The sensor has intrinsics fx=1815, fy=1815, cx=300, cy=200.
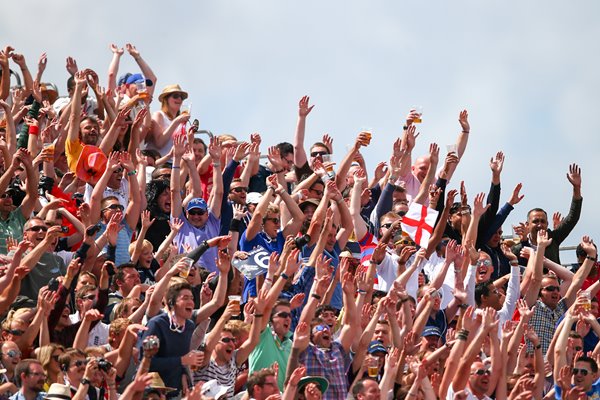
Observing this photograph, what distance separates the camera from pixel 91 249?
17578 millimetres

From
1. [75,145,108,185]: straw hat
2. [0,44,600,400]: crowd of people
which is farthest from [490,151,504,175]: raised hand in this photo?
[75,145,108,185]: straw hat

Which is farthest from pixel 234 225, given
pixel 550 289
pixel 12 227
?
pixel 550 289

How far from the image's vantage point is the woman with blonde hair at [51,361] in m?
15.0

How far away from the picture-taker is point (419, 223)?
2039cm

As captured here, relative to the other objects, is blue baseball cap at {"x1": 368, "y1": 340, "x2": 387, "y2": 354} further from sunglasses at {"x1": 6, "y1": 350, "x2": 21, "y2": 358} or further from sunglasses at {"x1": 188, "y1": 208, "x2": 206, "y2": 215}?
sunglasses at {"x1": 6, "y1": 350, "x2": 21, "y2": 358}

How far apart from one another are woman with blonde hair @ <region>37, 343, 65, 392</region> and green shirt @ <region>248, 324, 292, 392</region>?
2022mm

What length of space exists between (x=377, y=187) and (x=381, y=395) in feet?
20.9

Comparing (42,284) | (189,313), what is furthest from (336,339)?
(42,284)

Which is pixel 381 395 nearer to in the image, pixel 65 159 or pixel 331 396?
pixel 331 396

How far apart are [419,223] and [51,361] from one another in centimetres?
641

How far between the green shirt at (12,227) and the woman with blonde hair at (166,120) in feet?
13.3

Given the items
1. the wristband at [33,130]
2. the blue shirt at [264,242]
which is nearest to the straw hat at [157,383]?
the blue shirt at [264,242]

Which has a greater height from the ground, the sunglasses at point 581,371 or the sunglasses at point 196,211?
the sunglasses at point 196,211

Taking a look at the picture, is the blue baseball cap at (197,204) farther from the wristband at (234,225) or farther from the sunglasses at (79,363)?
the sunglasses at (79,363)
